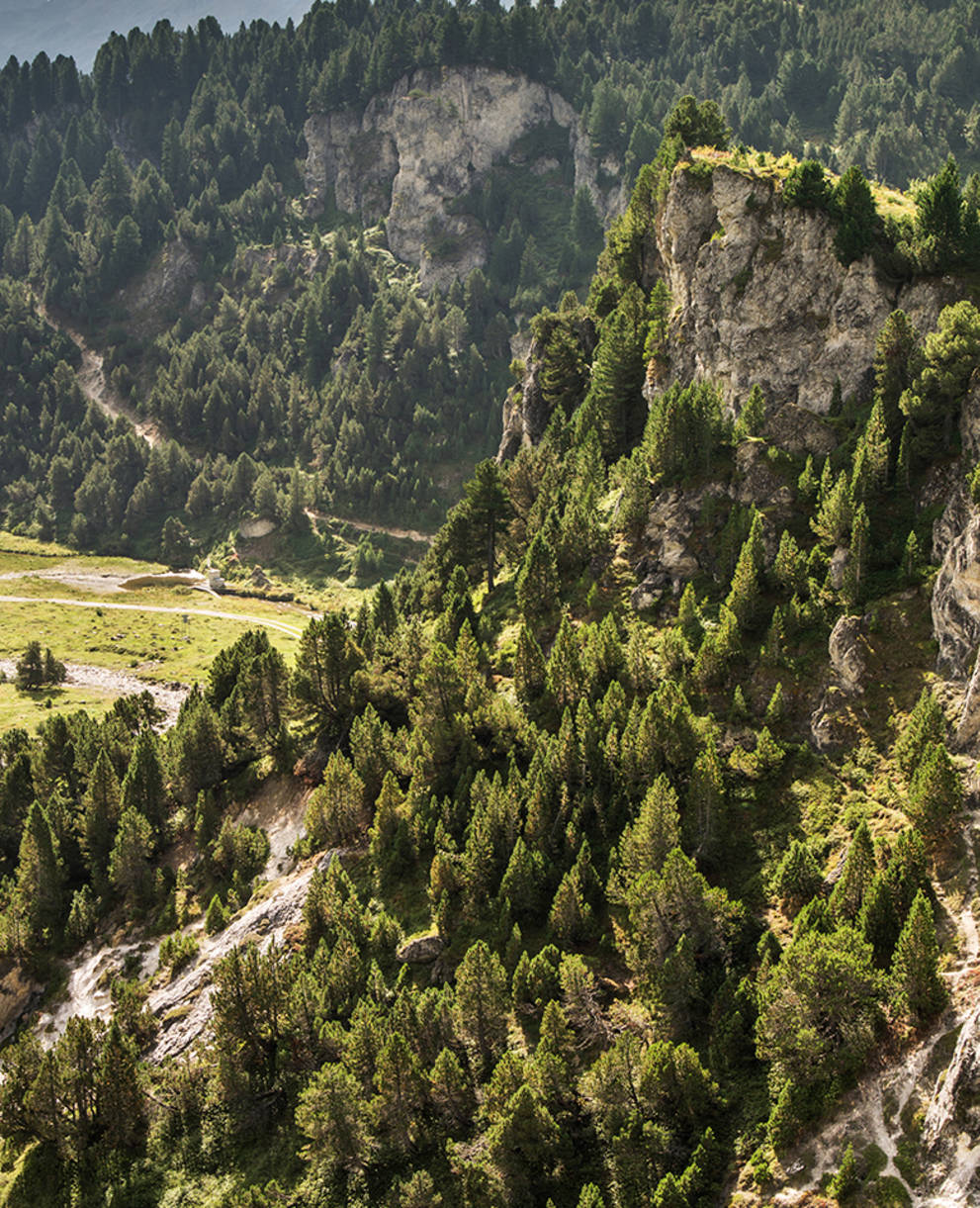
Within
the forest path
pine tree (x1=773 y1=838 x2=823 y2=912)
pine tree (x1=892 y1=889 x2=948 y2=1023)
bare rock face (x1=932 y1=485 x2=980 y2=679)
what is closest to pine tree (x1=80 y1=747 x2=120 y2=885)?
pine tree (x1=773 y1=838 x2=823 y2=912)

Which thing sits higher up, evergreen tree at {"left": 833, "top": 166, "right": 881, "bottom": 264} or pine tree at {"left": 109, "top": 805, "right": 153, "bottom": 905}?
evergreen tree at {"left": 833, "top": 166, "right": 881, "bottom": 264}

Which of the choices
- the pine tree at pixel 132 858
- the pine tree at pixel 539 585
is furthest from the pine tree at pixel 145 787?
the pine tree at pixel 539 585

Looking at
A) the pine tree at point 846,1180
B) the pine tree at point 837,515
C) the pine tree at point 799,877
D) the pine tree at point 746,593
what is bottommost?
the pine tree at point 846,1180

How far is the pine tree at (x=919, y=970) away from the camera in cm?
4847

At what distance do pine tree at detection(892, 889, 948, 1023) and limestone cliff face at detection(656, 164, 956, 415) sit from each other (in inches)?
2150

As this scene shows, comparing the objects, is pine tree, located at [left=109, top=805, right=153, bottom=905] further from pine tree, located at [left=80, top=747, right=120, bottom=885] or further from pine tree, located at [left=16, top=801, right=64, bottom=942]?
pine tree, located at [left=16, top=801, right=64, bottom=942]

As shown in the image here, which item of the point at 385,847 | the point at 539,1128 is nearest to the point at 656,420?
the point at 385,847

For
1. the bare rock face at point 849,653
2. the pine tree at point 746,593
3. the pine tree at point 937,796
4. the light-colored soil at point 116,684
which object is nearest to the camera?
the pine tree at point 937,796

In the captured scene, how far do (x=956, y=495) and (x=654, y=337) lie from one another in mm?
51316

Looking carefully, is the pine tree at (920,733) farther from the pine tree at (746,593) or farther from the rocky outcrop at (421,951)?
the rocky outcrop at (421,951)

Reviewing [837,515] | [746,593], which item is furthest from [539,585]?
[837,515]

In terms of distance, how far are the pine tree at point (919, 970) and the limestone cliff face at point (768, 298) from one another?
54611mm

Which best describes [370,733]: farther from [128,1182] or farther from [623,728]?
[128,1182]

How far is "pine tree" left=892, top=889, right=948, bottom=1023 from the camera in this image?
159ft
